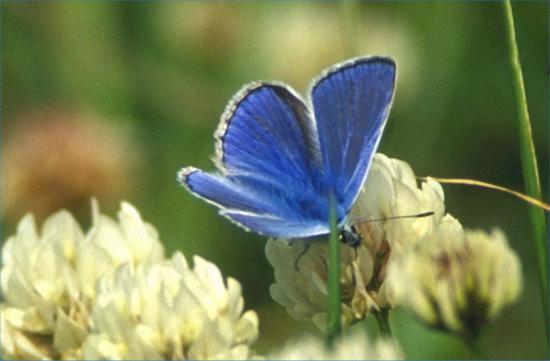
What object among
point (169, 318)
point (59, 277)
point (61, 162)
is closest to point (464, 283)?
point (169, 318)

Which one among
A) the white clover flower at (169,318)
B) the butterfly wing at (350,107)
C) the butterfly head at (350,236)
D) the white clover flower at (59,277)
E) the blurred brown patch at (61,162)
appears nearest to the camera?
the white clover flower at (169,318)

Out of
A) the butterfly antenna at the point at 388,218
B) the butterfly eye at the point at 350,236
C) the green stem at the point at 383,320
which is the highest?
the butterfly antenna at the point at 388,218

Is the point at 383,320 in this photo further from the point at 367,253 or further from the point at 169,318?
the point at 169,318

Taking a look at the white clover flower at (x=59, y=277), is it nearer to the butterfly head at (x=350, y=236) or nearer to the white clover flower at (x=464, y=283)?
the butterfly head at (x=350, y=236)

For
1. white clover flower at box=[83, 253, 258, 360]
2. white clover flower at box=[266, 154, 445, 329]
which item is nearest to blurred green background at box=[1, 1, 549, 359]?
white clover flower at box=[266, 154, 445, 329]

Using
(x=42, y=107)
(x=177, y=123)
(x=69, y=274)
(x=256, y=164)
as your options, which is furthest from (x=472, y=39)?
(x=69, y=274)

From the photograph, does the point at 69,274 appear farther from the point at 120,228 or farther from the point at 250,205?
the point at 250,205

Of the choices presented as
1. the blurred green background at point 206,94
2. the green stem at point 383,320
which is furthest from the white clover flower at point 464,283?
the blurred green background at point 206,94
